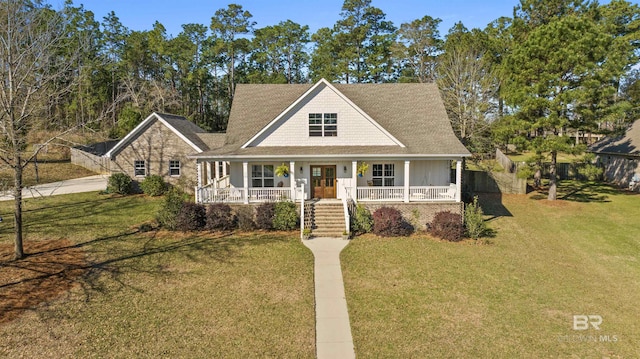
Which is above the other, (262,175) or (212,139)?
(212,139)

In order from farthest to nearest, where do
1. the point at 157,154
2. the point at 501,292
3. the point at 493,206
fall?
the point at 157,154 → the point at 493,206 → the point at 501,292

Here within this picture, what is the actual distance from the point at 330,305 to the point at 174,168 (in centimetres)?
1902

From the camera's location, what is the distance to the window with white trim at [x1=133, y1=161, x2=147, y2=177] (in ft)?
88.0

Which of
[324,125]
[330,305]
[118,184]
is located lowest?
[330,305]

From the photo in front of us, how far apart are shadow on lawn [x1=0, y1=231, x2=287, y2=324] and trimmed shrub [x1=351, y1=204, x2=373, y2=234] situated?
152 inches

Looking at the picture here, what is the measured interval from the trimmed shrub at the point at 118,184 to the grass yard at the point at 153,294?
22.4ft

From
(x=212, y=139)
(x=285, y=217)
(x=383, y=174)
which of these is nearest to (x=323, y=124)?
(x=383, y=174)

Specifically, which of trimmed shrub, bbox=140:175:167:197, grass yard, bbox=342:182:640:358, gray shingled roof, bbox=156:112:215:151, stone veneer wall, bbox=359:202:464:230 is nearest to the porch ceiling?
stone veneer wall, bbox=359:202:464:230

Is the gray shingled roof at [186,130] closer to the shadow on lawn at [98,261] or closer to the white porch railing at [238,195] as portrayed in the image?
the white porch railing at [238,195]

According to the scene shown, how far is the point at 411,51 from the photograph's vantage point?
2068 inches

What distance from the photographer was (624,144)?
3138 centimetres

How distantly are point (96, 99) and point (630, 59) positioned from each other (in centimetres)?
6298

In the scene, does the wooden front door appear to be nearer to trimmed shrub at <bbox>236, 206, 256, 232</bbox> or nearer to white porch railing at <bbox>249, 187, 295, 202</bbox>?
white porch railing at <bbox>249, 187, 295, 202</bbox>

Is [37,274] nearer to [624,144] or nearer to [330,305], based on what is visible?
[330,305]
